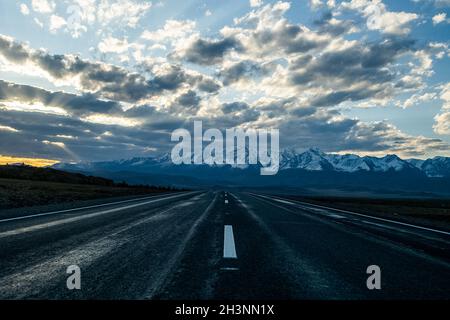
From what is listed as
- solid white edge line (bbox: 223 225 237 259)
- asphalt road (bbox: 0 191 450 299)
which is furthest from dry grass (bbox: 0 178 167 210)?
solid white edge line (bbox: 223 225 237 259)

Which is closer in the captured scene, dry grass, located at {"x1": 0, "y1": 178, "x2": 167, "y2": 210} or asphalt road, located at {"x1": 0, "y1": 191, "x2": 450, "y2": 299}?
asphalt road, located at {"x1": 0, "y1": 191, "x2": 450, "y2": 299}

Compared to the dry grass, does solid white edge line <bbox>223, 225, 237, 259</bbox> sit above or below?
above

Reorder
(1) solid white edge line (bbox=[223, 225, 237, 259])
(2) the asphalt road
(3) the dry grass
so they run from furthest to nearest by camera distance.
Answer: (3) the dry grass, (1) solid white edge line (bbox=[223, 225, 237, 259]), (2) the asphalt road

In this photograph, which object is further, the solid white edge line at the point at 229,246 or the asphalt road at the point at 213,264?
the solid white edge line at the point at 229,246

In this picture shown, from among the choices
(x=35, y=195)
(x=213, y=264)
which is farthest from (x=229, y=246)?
(x=35, y=195)

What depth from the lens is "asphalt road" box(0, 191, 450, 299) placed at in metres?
Result: 3.77

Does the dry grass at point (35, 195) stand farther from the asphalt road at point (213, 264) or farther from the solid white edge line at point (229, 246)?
the solid white edge line at point (229, 246)

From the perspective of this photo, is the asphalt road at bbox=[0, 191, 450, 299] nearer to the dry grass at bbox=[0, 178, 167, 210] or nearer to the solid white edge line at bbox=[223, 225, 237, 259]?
the solid white edge line at bbox=[223, 225, 237, 259]

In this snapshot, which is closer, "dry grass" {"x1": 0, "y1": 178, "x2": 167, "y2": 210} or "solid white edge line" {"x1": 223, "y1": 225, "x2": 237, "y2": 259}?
"solid white edge line" {"x1": 223, "y1": 225, "x2": 237, "y2": 259}

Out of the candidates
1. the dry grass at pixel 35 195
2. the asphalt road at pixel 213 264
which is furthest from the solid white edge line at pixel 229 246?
the dry grass at pixel 35 195

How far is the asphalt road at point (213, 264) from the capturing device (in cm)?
377

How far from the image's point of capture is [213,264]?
5047mm

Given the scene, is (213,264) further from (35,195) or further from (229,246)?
(35,195)

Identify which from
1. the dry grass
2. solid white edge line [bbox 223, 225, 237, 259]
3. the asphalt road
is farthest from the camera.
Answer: the dry grass
